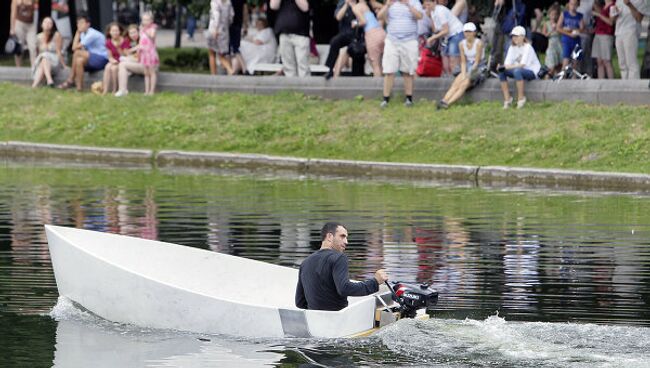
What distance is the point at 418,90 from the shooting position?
1167 inches

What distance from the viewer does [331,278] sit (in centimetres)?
1448

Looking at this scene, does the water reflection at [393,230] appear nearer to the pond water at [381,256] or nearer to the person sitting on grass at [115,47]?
the pond water at [381,256]

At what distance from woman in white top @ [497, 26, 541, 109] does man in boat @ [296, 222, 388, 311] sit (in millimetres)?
13774

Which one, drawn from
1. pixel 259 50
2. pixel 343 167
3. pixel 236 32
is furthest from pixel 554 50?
pixel 236 32

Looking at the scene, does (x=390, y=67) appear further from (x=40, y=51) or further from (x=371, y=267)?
(x=371, y=267)

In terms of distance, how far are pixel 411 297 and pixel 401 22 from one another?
48.0ft

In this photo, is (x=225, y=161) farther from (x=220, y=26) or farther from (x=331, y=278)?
(x=331, y=278)

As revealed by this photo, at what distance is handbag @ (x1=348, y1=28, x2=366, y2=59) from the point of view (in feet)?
99.2

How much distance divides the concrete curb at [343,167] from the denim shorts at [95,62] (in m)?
3.33

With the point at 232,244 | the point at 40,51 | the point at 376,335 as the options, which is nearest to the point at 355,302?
the point at 376,335

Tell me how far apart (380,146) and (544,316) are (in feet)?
43.2

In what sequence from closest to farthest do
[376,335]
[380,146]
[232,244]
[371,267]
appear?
1. [376,335]
2. [371,267]
3. [232,244]
4. [380,146]

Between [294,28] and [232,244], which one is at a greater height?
[294,28]

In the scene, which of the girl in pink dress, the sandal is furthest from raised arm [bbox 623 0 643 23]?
the sandal
